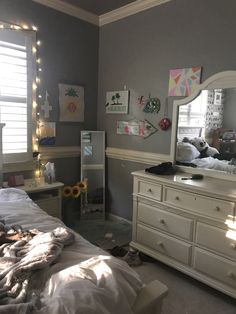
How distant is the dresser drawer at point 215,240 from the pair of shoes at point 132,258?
0.65 metres

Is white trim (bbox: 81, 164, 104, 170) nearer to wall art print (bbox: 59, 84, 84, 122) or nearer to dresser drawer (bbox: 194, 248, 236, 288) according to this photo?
wall art print (bbox: 59, 84, 84, 122)

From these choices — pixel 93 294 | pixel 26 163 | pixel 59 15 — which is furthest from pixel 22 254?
pixel 59 15

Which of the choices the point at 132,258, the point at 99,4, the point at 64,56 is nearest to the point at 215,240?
the point at 132,258

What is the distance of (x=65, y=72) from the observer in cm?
318

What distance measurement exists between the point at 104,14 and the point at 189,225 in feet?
8.81

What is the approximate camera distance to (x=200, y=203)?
2.06m

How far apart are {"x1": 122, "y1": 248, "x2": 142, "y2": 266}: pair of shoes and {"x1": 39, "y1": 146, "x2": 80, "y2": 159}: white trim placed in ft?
4.69

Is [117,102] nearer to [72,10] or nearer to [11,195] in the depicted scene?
[72,10]

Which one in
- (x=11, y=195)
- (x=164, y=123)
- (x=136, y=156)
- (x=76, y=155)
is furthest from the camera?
(x=76, y=155)

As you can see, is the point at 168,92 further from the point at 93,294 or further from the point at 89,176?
the point at 93,294

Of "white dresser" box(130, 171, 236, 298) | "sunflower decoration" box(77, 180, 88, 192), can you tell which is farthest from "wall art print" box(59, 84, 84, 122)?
"white dresser" box(130, 171, 236, 298)

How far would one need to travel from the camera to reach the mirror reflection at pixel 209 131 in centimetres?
231

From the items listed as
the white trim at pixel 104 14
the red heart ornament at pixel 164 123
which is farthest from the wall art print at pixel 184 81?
the white trim at pixel 104 14

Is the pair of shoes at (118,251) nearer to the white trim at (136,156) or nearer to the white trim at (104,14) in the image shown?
the white trim at (136,156)
